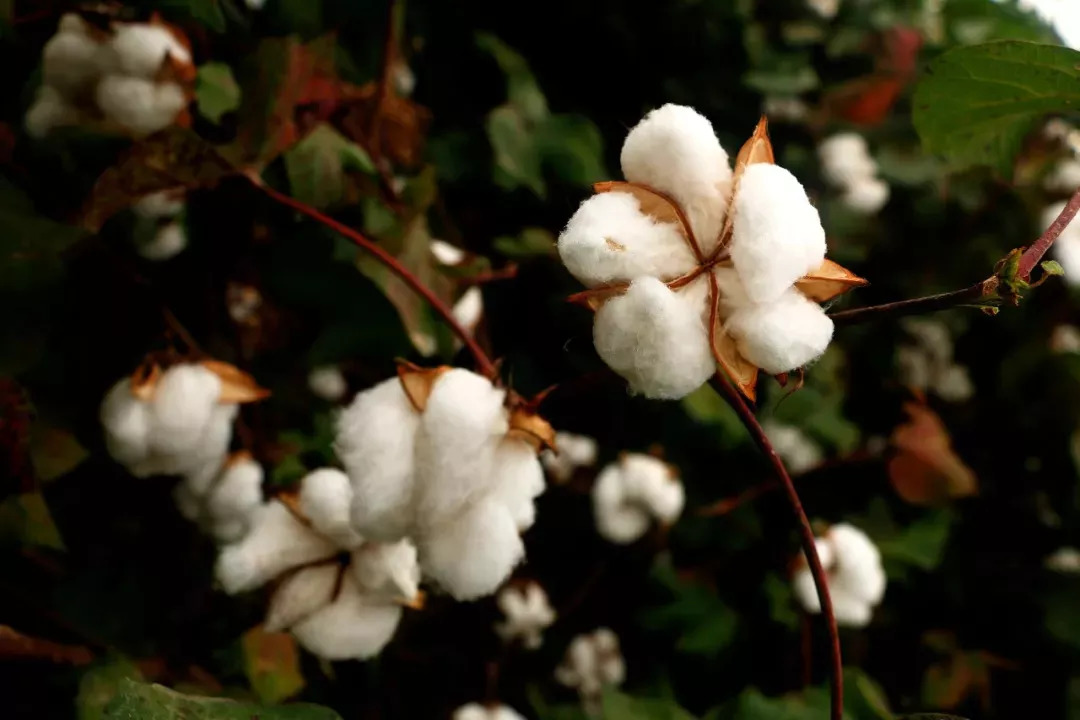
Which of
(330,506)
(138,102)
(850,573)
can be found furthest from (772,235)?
(850,573)

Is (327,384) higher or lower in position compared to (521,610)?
higher

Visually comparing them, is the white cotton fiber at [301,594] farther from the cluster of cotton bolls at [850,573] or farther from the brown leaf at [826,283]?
the cluster of cotton bolls at [850,573]

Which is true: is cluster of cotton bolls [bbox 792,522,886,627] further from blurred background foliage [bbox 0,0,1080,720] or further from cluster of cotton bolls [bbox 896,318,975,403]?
cluster of cotton bolls [bbox 896,318,975,403]

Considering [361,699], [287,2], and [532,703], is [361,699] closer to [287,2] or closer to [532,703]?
[532,703]

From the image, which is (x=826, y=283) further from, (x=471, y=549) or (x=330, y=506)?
(x=330, y=506)

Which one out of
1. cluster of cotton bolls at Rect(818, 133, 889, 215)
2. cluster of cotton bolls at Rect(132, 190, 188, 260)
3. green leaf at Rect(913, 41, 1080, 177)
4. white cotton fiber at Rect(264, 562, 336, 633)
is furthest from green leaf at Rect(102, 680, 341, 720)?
cluster of cotton bolls at Rect(818, 133, 889, 215)

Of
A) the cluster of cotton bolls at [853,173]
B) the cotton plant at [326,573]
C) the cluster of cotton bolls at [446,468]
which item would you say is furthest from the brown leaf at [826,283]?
the cluster of cotton bolls at [853,173]
